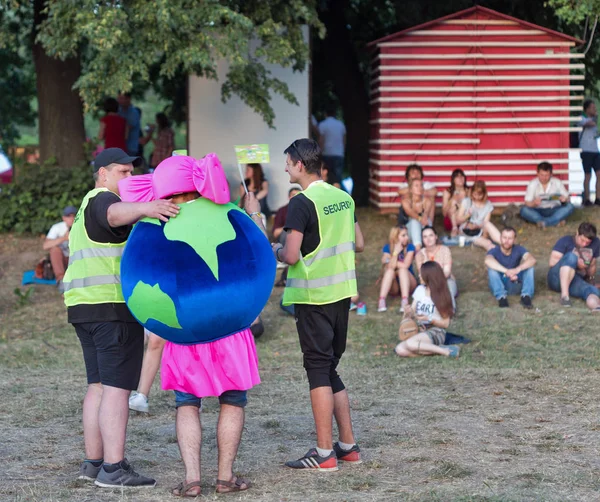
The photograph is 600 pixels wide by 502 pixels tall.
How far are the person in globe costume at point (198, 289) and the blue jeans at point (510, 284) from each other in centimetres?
700

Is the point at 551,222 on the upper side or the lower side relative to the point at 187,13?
lower

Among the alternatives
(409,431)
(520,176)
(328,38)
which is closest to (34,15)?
(328,38)

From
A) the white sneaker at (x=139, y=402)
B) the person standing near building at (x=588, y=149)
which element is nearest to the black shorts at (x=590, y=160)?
the person standing near building at (x=588, y=149)

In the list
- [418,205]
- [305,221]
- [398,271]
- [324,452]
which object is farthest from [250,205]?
[418,205]

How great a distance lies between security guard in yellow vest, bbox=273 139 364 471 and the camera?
5824mm

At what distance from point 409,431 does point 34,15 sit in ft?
36.9

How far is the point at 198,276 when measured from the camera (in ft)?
16.8

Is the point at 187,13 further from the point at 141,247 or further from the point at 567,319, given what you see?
the point at 141,247

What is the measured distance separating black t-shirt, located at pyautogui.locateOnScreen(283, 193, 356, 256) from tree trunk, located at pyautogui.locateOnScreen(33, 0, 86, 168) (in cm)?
1087

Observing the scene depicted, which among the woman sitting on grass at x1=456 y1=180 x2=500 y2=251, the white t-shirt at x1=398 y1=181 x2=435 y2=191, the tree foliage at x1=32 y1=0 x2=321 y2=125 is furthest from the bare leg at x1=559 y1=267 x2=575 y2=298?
the tree foliage at x1=32 y1=0 x2=321 y2=125

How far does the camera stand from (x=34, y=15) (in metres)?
15.8

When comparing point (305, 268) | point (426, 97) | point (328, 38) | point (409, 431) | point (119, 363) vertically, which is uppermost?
point (328, 38)

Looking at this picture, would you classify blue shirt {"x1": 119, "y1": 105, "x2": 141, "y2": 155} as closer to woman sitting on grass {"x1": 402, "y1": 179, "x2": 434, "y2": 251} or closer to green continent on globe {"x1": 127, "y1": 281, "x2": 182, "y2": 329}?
woman sitting on grass {"x1": 402, "y1": 179, "x2": 434, "y2": 251}

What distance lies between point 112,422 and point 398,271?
22.7ft
